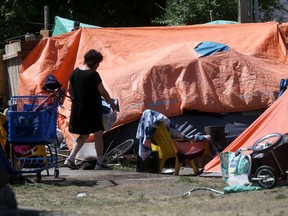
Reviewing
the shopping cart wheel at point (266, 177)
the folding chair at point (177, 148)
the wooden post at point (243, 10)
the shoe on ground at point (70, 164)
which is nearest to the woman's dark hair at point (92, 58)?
the folding chair at point (177, 148)

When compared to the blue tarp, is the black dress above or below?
below

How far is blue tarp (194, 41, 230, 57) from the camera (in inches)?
582

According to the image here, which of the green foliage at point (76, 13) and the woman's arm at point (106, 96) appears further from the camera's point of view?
the green foliage at point (76, 13)

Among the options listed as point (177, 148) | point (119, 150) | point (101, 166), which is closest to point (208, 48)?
point (119, 150)

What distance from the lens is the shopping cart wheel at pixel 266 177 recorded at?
934cm

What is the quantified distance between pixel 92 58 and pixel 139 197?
3341 mm

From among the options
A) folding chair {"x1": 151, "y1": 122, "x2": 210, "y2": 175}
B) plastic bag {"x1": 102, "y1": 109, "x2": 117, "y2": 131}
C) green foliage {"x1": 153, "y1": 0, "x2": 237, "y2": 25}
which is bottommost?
folding chair {"x1": 151, "y1": 122, "x2": 210, "y2": 175}

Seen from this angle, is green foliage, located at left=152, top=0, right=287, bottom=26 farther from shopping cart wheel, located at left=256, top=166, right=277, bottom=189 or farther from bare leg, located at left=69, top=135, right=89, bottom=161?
shopping cart wheel, located at left=256, top=166, right=277, bottom=189

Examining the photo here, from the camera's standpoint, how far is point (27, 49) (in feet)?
53.8

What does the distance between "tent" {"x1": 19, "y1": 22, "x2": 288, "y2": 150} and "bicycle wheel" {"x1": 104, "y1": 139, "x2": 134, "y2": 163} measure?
15.6 inches

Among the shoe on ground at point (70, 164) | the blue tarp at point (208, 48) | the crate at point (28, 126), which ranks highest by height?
the blue tarp at point (208, 48)

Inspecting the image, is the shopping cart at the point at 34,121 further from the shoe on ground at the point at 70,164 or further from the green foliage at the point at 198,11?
the green foliage at the point at 198,11

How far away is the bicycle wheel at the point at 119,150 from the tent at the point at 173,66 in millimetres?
396

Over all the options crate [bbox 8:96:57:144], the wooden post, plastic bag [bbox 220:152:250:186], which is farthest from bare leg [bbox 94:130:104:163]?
the wooden post
